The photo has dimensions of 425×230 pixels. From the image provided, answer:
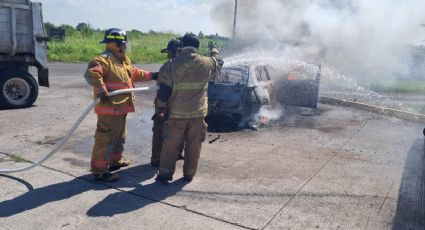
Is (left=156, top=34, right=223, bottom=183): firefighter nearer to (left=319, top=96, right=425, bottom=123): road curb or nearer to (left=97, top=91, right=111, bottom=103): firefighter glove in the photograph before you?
(left=97, top=91, right=111, bottom=103): firefighter glove

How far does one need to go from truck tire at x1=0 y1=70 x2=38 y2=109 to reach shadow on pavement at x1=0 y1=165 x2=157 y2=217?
511 centimetres

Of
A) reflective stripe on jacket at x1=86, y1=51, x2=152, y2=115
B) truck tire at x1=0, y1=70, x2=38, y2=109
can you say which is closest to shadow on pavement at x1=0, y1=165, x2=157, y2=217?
reflective stripe on jacket at x1=86, y1=51, x2=152, y2=115

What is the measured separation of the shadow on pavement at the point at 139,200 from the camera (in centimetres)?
435

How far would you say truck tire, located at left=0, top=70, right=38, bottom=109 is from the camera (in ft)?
30.3

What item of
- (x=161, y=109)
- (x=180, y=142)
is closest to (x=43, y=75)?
(x=161, y=109)

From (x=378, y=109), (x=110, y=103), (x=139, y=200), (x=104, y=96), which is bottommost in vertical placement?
(x=139, y=200)

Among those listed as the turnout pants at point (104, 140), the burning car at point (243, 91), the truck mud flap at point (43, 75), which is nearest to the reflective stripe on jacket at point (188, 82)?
the turnout pants at point (104, 140)

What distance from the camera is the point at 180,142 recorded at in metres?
5.26

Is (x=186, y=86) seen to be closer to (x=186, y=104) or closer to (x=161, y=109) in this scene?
(x=186, y=104)

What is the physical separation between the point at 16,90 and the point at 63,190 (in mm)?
5712

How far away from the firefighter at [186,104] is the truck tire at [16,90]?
5688mm

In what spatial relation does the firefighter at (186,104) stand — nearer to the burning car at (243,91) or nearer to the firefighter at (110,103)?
the firefighter at (110,103)

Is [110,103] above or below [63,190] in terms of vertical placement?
above

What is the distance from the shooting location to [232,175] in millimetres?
5699
